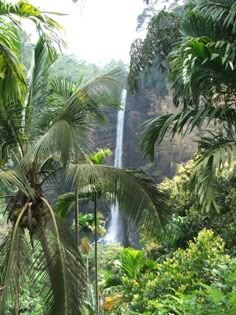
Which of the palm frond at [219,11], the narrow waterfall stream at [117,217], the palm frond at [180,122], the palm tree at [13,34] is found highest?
the palm frond at [219,11]

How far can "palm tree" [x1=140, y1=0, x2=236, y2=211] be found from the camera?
15.0ft

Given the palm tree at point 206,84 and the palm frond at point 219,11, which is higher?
the palm frond at point 219,11

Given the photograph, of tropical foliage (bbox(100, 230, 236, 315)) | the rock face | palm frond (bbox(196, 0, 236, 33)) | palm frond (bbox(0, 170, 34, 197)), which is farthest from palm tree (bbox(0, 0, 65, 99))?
the rock face

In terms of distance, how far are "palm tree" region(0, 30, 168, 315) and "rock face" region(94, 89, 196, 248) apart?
1619 centimetres

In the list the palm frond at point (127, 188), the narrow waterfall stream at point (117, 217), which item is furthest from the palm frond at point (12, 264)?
the narrow waterfall stream at point (117, 217)

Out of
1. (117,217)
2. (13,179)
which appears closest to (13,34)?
(13,179)

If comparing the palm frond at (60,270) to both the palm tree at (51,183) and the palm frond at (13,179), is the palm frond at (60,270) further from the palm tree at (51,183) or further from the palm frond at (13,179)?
the palm frond at (13,179)

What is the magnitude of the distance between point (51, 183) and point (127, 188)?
1393 mm

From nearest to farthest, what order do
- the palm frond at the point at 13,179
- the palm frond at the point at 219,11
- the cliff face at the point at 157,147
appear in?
the palm frond at the point at 13,179, the palm frond at the point at 219,11, the cliff face at the point at 157,147

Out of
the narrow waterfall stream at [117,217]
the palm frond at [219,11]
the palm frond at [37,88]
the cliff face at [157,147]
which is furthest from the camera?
the cliff face at [157,147]

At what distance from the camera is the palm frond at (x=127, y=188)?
4.92 m

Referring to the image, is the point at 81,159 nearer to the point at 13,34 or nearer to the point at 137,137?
the point at 13,34

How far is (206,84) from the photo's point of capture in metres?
5.29

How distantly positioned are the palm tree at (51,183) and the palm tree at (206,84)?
684 millimetres
